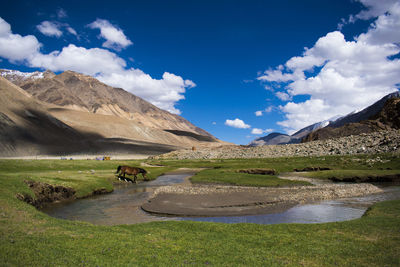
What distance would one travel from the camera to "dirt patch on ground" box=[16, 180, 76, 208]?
23.9 meters

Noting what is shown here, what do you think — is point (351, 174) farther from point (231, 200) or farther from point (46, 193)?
point (46, 193)

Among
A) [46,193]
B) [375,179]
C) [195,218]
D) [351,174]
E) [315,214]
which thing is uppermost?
[46,193]

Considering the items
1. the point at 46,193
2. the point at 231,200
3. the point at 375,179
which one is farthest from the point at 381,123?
the point at 46,193

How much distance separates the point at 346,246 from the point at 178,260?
7.82 meters

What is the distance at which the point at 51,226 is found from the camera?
13242 mm

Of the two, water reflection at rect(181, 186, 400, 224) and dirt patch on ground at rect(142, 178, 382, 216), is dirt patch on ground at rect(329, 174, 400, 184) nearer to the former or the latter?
dirt patch on ground at rect(142, 178, 382, 216)

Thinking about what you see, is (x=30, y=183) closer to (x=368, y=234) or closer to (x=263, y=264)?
(x=263, y=264)

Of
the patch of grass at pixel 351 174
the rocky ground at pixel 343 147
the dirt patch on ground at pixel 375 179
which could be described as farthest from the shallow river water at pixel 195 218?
the rocky ground at pixel 343 147

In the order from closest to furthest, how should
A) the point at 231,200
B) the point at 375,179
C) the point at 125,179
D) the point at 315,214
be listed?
the point at 315,214, the point at 231,200, the point at 375,179, the point at 125,179

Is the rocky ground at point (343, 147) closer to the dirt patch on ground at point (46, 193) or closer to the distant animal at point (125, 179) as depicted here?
the distant animal at point (125, 179)

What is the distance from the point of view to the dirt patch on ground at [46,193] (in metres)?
23.9

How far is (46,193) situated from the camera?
88.7ft

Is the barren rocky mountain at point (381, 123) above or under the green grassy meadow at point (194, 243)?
above

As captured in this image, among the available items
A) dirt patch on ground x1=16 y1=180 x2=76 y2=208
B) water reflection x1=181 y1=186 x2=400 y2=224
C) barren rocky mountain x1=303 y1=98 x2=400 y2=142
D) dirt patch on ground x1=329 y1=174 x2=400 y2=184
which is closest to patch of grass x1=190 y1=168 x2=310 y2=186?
dirt patch on ground x1=329 y1=174 x2=400 y2=184
